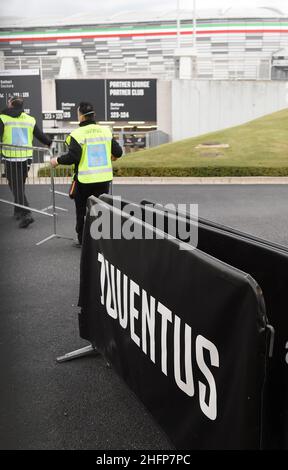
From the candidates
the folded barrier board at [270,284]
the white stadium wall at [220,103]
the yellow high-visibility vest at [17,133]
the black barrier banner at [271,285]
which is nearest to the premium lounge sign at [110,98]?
the white stadium wall at [220,103]

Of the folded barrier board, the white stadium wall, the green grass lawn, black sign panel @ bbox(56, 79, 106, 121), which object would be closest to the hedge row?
the green grass lawn

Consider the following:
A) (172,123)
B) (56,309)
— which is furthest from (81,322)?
(172,123)

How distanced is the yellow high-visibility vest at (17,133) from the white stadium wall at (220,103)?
25430mm

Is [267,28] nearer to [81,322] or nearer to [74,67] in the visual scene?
[74,67]

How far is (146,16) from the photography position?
99062 millimetres

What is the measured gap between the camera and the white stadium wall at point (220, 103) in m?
34.7

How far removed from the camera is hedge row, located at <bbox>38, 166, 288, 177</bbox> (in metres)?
17.0

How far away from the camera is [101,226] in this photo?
12.7 feet

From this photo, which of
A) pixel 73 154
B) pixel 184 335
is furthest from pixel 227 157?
pixel 184 335

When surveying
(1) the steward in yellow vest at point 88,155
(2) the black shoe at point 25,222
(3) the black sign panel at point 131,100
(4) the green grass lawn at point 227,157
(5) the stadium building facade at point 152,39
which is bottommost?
(2) the black shoe at point 25,222

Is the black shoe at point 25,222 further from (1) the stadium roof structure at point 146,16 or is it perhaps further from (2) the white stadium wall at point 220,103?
(1) the stadium roof structure at point 146,16

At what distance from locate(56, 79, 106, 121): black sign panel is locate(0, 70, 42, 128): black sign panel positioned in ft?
33.2

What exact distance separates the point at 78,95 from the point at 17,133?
22660 mm
